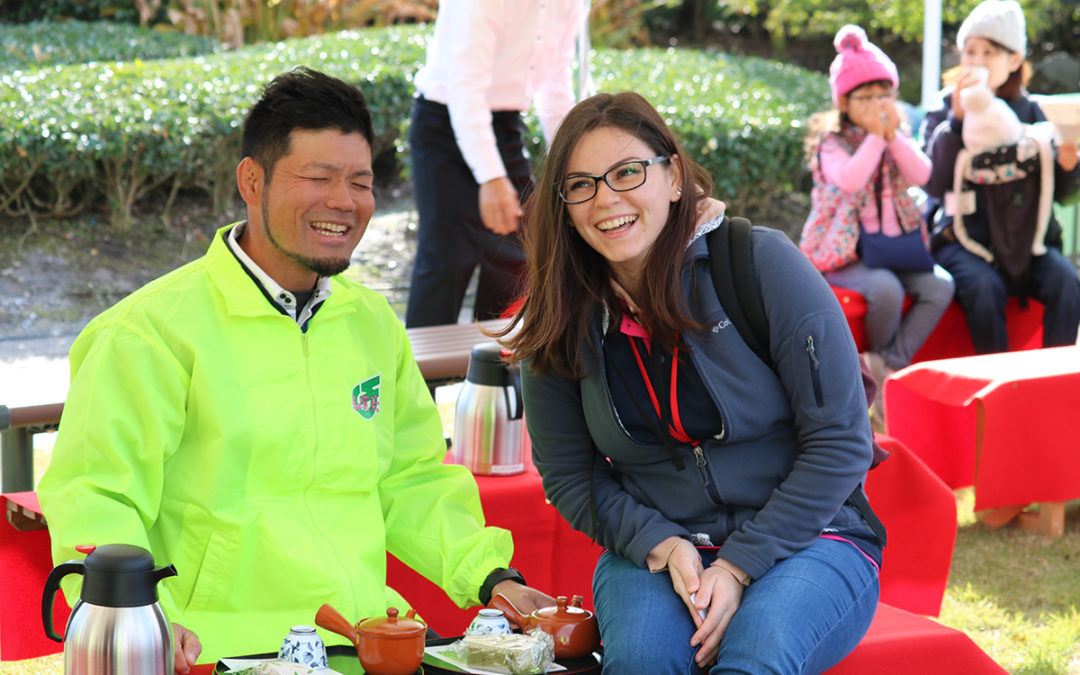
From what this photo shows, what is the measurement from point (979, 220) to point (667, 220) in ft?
13.8

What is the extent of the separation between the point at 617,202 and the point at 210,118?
7.54 meters

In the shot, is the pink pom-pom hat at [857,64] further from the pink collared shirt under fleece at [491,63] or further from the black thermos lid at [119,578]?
the black thermos lid at [119,578]

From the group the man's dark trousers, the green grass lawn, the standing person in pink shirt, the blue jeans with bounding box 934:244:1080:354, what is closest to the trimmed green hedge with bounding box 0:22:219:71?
the man's dark trousers

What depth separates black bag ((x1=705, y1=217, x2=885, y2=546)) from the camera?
287cm

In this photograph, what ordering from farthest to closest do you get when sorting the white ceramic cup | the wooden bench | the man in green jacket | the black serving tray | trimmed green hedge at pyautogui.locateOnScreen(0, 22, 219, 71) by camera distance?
trimmed green hedge at pyautogui.locateOnScreen(0, 22, 219, 71) < the white ceramic cup < the wooden bench < the man in green jacket < the black serving tray

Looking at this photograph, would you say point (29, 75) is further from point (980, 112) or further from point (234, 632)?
point (234, 632)

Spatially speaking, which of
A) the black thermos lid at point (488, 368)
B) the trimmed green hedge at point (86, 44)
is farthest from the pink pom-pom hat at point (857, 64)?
the trimmed green hedge at point (86, 44)

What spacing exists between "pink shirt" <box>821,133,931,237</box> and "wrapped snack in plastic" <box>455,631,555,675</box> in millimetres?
4207

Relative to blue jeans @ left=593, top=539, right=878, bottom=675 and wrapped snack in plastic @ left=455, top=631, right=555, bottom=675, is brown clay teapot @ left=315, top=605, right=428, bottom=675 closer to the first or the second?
wrapped snack in plastic @ left=455, top=631, right=555, bottom=675

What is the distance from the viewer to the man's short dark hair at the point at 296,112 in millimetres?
2861

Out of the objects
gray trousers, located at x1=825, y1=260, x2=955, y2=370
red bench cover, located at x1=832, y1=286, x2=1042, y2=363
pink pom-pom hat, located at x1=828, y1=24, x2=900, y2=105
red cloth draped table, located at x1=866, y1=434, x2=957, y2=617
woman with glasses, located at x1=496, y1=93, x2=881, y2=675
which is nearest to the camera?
woman with glasses, located at x1=496, y1=93, x2=881, y2=675

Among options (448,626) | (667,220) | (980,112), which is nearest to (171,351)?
(667,220)

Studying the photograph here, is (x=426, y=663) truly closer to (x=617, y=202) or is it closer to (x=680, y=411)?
(x=680, y=411)

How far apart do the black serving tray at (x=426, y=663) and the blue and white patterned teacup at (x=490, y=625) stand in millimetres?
80
